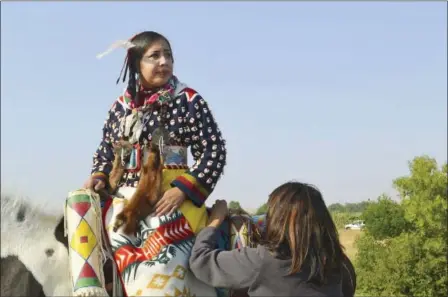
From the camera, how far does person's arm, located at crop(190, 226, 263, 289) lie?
302cm

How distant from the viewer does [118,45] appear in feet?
12.2

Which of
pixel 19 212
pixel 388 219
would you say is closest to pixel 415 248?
pixel 388 219

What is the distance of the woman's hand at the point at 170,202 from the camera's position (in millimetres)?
3350

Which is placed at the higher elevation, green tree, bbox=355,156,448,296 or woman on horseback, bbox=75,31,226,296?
woman on horseback, bbox=75,31,226,296

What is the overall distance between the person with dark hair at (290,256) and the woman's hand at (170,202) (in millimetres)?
379

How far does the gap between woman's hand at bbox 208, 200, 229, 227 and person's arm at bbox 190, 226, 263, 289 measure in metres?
0.25

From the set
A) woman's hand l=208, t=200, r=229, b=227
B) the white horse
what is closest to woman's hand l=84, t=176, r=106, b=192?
woman's hand l=208, t=200, r=229, b=227

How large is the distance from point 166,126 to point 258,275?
1.03 meters

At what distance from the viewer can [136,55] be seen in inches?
146

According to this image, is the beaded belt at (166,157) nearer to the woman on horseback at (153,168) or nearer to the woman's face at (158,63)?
the woman on horseback at (153,168)

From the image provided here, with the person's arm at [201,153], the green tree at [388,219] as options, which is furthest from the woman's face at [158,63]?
the green tree at [388,219]

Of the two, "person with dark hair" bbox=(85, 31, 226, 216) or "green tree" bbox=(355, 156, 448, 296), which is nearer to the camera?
→ "person with dark hair" bbox=(85, 31, 226, 216)

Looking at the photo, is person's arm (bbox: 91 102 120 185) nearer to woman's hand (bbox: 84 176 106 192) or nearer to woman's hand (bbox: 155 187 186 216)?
woman's hand (bbox: 84 176 106 192)

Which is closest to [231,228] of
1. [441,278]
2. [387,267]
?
[387,267]
